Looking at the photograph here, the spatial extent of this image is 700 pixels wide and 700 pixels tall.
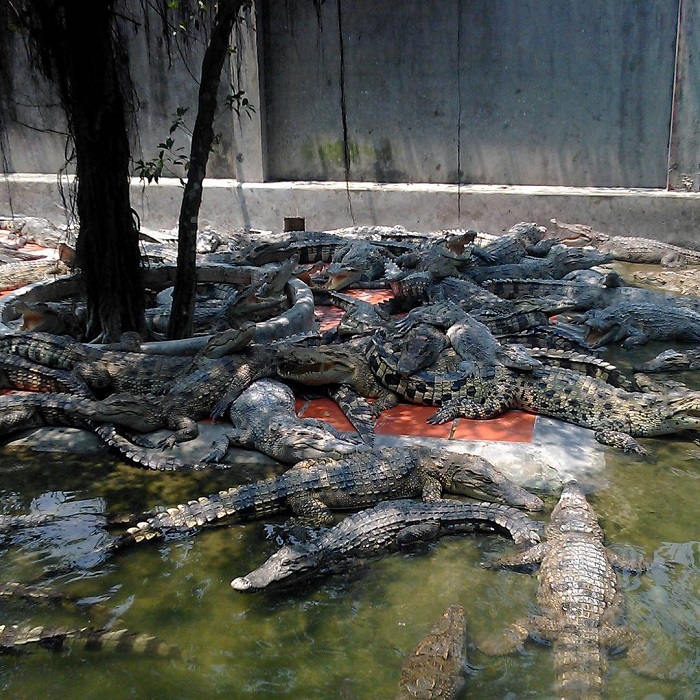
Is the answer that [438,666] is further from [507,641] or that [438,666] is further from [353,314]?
[353,314]

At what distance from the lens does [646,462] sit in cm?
475

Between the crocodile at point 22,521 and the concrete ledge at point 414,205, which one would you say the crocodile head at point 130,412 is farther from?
the concrete ledge at point 414,205

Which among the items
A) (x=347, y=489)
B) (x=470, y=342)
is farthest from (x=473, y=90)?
(x=347, y=489)

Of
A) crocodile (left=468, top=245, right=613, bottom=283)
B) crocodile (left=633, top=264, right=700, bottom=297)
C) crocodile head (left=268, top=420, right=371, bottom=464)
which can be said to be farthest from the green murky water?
crocodile (left=633, top=264, right=700, bottom=297)

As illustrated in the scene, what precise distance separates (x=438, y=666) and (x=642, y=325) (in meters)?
5.24

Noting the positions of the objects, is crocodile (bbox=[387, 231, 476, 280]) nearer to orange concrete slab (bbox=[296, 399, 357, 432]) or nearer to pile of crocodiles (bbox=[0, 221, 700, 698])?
pile of crocodiles (bbox=[0, 221, 700, 698])

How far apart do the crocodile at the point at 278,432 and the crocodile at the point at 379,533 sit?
778mm

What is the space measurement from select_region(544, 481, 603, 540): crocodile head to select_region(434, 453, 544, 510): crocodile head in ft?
0.63

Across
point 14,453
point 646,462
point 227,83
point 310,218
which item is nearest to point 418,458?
point 646,462

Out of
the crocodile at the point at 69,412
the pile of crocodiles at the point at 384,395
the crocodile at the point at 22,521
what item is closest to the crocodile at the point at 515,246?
the pile of crocodiles at the point at 384,395

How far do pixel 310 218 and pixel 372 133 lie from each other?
1768mm

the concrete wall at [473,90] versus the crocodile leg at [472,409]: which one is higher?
the concrete wall at [473,90]

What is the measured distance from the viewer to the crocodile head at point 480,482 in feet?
13.9

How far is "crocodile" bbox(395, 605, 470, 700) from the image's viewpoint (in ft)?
9.26
